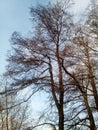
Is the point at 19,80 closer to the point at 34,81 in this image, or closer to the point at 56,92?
the point at 34,81

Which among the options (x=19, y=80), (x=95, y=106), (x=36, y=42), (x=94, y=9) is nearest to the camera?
(x=19, y=80)

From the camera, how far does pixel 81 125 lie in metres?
16.4

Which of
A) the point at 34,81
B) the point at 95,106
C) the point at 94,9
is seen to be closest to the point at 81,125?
the point at 95,106

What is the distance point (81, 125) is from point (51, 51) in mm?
5515

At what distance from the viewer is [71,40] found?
15062mm

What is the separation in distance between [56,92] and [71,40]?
130 inches

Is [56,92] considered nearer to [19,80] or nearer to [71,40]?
[19,80]

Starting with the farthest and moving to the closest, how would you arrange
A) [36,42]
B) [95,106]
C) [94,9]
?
[95,106] → [94,9] → [36,42]

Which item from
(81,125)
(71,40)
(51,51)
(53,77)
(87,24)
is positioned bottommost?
(81,125)

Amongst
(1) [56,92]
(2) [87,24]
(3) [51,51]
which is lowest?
(1) [56,92]

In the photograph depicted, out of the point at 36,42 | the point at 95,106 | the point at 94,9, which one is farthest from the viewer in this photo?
the point at 95,106

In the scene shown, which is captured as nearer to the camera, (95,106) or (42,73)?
(42,73)

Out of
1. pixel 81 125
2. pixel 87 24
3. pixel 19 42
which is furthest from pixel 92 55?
pixel 19 42

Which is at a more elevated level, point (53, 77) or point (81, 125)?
point (53, 77)
